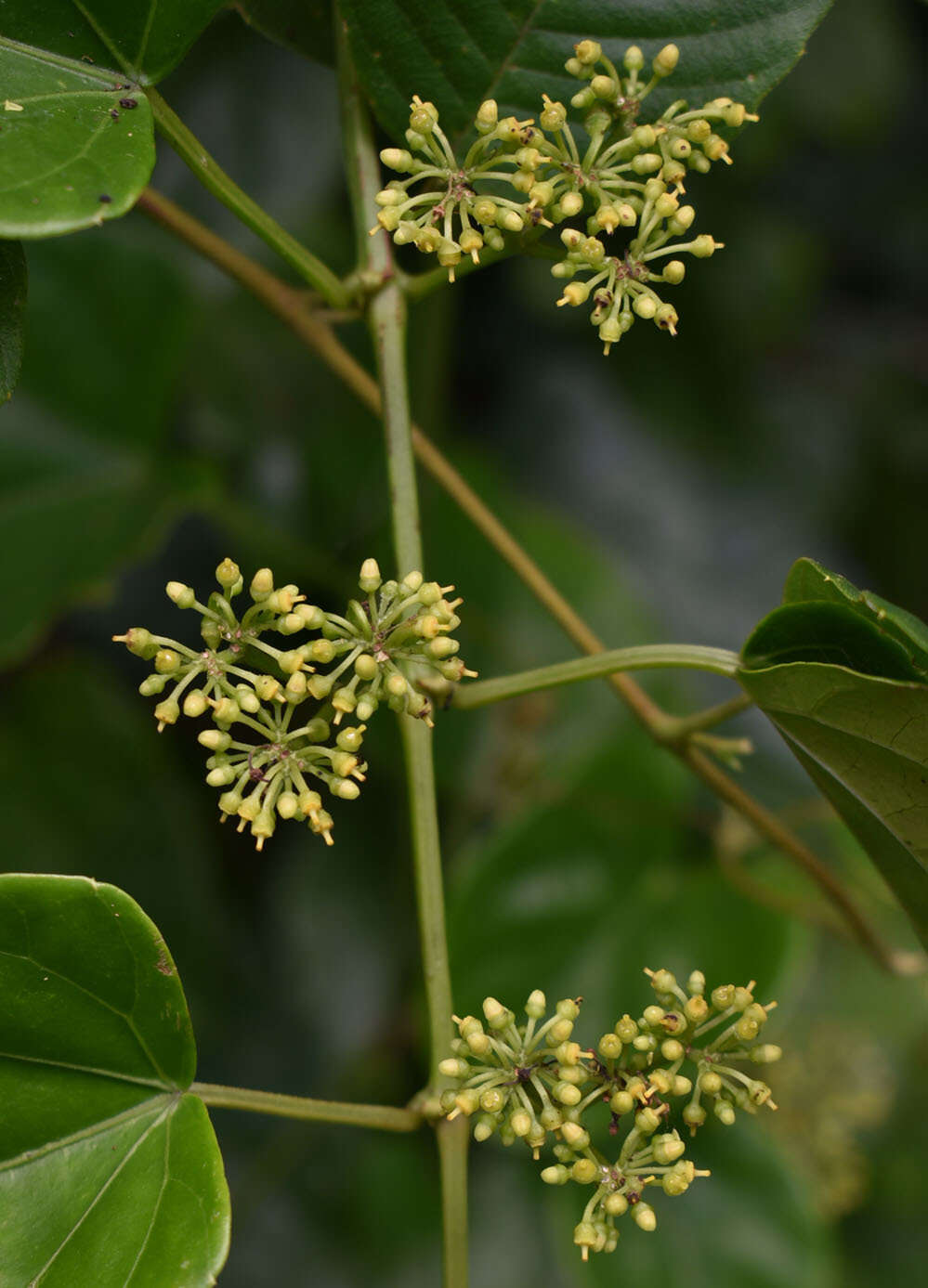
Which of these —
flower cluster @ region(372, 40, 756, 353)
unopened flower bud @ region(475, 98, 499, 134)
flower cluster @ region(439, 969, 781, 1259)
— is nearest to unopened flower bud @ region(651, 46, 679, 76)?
flower cluster @ region(372, 40, 756, 353)

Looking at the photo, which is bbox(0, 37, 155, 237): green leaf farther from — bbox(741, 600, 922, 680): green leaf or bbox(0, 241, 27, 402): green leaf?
bbox(741, 600, 922, 680): green leaf

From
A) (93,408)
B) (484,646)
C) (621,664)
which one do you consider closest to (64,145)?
(621,664)

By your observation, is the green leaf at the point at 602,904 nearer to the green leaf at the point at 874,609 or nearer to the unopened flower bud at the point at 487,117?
the green leaf at the point at 874,609

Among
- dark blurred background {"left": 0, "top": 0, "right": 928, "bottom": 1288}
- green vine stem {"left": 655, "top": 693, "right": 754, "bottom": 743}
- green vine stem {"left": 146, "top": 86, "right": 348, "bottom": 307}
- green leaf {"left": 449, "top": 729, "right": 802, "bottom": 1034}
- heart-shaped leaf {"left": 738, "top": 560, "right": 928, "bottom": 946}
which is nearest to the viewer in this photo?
heart-shaped leaf {"left": 738, "top": 560, "right": 928, "bottom": 946}

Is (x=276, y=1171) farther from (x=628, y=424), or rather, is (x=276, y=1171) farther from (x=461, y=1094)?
(x=628, y=424)

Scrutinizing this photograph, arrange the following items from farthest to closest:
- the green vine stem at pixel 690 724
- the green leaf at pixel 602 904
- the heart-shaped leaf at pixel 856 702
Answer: the green leaf at pixel 602 904
the green vine stem at pixel 690 724
the heart-shaped leaf at pixel 856 702

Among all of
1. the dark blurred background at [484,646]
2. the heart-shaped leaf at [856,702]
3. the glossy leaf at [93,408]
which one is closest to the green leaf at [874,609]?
the heart-shaped leaf at [856,702]
